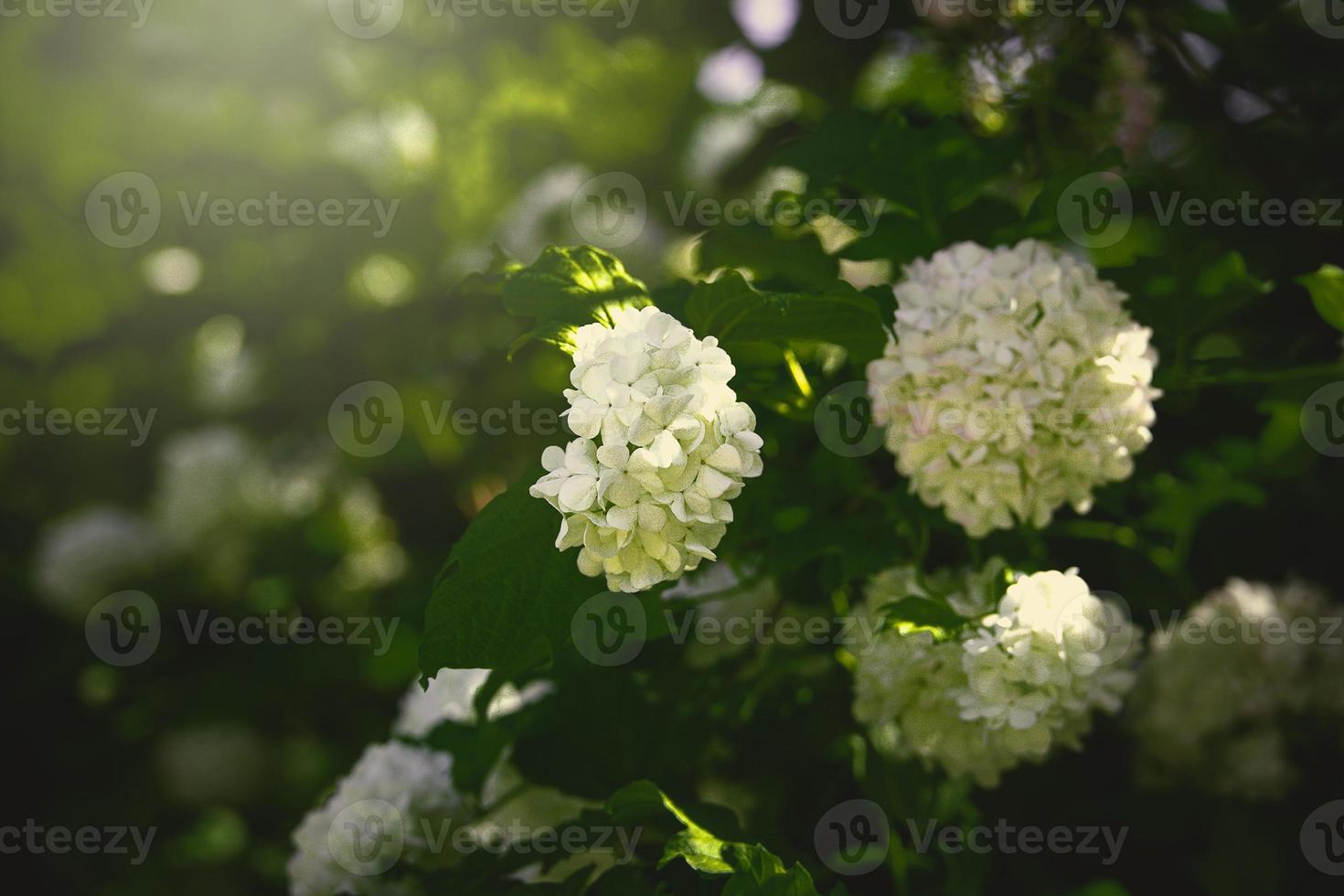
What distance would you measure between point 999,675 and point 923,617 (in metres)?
0.09

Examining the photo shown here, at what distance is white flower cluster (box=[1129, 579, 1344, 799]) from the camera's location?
1540 mm

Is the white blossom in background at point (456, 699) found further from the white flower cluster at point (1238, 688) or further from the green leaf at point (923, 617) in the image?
the white flower cluster at point (1238, 688)

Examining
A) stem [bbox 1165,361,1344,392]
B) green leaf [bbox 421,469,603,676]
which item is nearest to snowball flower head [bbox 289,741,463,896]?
green leaf [bbox 421,469,603,676]

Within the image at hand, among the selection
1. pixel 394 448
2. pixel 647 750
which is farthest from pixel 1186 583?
pixel 394 448

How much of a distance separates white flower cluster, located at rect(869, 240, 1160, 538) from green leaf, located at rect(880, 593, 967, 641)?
10cm

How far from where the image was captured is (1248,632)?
5.04 ft

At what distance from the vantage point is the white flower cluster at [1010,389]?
91cm

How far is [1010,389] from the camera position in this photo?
0.91 metres

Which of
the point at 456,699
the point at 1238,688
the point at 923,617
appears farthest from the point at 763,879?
the point at 1238,688

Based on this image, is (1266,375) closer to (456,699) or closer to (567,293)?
(567,293)

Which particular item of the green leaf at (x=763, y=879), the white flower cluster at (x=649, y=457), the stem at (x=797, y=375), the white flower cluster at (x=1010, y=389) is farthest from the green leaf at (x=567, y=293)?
the green leaf at (x=763, y=879)

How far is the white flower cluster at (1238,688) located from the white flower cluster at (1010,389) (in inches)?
29.3

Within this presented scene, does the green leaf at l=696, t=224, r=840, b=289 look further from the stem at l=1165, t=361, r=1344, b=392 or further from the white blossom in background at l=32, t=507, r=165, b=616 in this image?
the white blossom in background at l=32, t=507, r=165, b=616

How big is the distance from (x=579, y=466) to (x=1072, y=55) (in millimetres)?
1070
